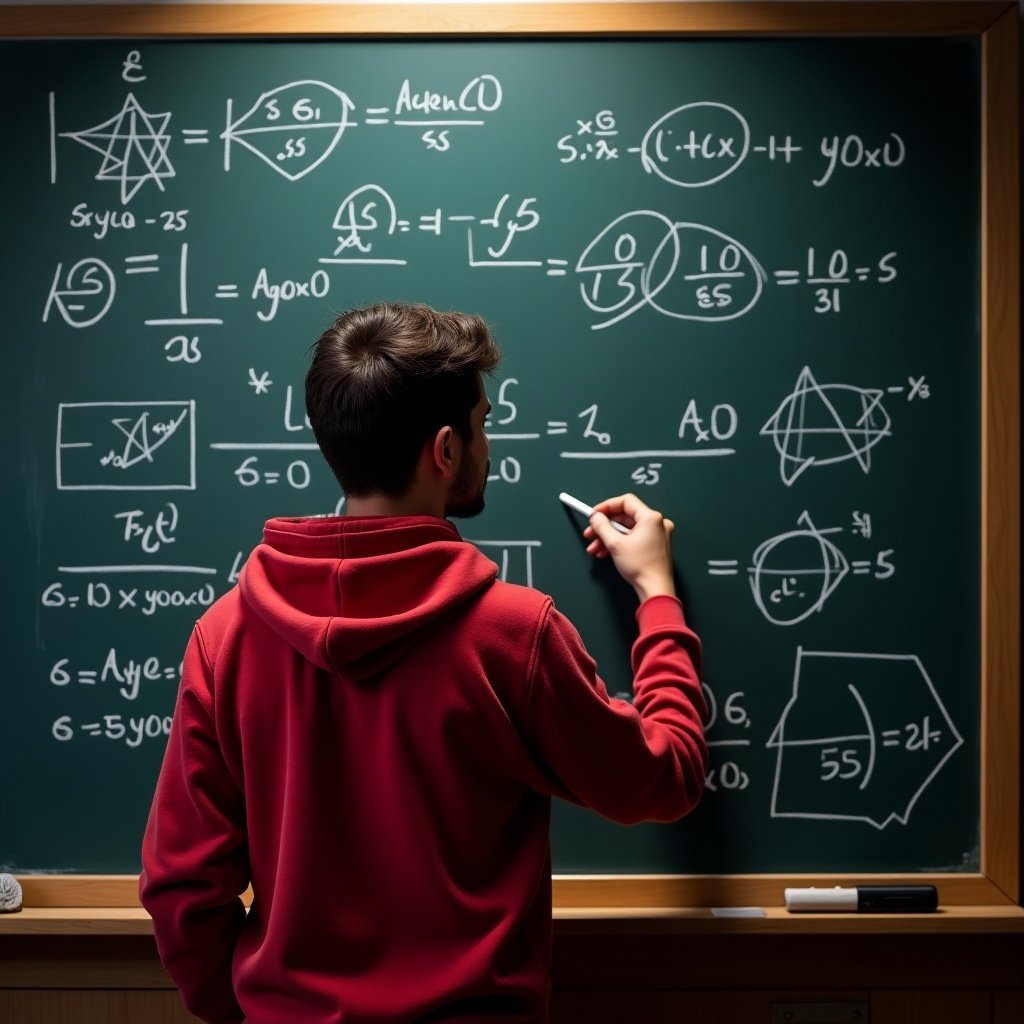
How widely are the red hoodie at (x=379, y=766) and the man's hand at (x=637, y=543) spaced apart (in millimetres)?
378

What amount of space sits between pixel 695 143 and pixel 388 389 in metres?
0.84

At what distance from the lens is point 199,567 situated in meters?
1.69

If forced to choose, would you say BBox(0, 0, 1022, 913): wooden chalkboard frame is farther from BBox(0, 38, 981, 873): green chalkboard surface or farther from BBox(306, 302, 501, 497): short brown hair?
BBox(306, 302, 501, 497): short brown hair

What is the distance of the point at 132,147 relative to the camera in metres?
1.69

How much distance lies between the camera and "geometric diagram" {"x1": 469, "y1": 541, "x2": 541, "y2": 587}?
1680 millimetres

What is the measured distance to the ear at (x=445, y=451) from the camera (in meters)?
1.19

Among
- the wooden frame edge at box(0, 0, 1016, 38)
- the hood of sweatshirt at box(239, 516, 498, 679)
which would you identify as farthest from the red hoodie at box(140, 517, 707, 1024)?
the wooden frame edge at box(0, 0, 1016, 38)

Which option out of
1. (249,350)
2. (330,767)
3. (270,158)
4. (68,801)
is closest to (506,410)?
(249,350)

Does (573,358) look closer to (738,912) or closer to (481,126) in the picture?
(481,126)

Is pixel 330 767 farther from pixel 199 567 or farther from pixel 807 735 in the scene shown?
pixel 807 735

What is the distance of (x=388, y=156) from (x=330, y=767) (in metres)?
1.03

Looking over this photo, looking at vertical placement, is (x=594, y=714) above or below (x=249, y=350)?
below

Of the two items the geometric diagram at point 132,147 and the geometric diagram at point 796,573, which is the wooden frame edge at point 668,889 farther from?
the geometric diagram at point 132,147

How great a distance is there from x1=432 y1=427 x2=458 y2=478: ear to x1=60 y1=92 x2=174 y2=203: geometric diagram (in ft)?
2.78
